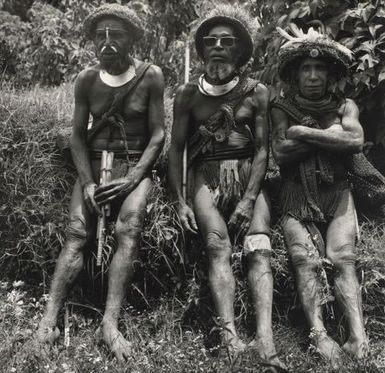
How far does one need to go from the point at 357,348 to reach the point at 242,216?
3.70ft

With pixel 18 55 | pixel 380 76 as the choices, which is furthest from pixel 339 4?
pixel 18 55

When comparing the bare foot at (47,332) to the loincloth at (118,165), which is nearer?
the bare foot at (47,332)

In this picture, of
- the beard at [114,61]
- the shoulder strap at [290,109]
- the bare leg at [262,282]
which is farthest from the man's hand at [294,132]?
the beard at [114,61]

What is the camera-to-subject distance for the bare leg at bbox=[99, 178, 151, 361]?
428 cm

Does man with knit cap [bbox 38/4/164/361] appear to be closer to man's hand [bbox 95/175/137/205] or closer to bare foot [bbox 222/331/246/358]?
man's hand [bbox 95/175/137/205]

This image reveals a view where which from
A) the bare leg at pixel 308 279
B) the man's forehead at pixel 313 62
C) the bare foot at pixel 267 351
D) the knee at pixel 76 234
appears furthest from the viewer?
the man's forehead at pixel 313 62

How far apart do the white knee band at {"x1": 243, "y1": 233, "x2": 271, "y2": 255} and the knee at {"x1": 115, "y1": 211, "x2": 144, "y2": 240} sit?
0.72 metres

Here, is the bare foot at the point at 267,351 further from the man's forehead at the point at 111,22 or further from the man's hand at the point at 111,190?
the man's forehead at the point at 111,22

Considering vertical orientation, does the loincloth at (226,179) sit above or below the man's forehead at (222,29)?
below

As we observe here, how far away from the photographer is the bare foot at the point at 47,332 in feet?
13.8

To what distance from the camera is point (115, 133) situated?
4988mm

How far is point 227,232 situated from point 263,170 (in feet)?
1.69

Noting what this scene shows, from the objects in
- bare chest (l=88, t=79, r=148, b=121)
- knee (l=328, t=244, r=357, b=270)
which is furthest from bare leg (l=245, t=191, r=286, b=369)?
bare chest (l=88, t=79, r=148, b=121)

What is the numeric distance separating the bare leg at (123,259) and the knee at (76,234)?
24 centimetres
